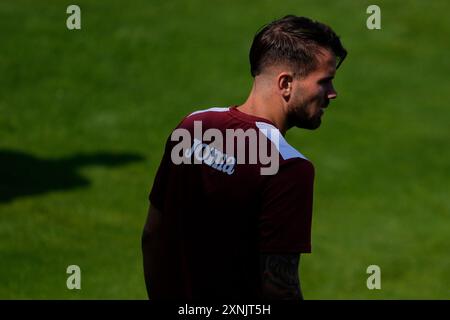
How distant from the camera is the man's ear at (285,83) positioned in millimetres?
3561

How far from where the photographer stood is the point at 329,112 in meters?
16.4

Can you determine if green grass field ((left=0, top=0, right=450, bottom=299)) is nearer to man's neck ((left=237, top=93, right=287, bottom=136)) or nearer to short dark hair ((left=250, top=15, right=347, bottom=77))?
man's neck ((left=237, top=93, right=287, bottom=136))

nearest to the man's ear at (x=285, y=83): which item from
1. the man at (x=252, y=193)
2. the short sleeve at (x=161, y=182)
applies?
the man at (x=252, y=193)

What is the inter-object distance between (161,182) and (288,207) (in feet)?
2.03

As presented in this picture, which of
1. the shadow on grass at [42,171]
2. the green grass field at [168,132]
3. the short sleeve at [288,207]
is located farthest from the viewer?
the shadow on grass at [42,171]

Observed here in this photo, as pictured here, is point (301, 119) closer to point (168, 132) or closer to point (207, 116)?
point (207, 116)

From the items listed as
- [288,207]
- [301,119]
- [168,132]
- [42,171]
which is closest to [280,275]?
[288,207]

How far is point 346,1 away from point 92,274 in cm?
1251

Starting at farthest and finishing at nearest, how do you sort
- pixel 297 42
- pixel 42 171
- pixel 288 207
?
pixel 42 171 < pixel 297 42 < pixel 288 207

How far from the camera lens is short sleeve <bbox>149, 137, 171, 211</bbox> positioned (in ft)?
11.8

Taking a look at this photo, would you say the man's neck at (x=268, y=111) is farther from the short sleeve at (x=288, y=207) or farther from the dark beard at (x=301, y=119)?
the short sleeve at (x=288, y=207)

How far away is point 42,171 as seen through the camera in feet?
44.7
